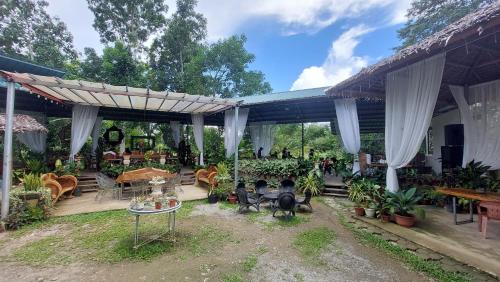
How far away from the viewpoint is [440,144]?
833cm

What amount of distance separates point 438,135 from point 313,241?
7.48 m

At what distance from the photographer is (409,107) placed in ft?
16.0

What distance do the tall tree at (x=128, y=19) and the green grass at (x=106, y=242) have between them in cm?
1477

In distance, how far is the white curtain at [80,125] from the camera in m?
8.52

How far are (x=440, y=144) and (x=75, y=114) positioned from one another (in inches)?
534

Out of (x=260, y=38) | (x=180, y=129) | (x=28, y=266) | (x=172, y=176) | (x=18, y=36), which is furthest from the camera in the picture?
(x=260, y=38)

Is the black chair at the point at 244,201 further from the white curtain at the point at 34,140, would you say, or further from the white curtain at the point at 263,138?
the white curtain at the point at 34,140

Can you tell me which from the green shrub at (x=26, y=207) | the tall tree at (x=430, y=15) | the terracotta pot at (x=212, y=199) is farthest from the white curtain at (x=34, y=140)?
Result: the tall tree at (x=430, y=15)

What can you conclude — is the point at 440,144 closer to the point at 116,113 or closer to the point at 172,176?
the point at 172,176

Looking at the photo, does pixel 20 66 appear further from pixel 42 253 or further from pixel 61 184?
pixel 42 253

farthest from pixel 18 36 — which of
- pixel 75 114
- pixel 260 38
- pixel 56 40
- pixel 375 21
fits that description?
pixel 375 21

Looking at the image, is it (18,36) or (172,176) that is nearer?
(172,176)

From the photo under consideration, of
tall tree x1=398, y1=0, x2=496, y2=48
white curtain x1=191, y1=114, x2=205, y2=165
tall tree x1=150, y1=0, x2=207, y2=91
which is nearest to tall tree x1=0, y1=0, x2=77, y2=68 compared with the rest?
tall tree x1=150, y1=0, x2=207, y2=91

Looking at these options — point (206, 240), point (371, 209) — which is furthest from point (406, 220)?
point (206, 240)
